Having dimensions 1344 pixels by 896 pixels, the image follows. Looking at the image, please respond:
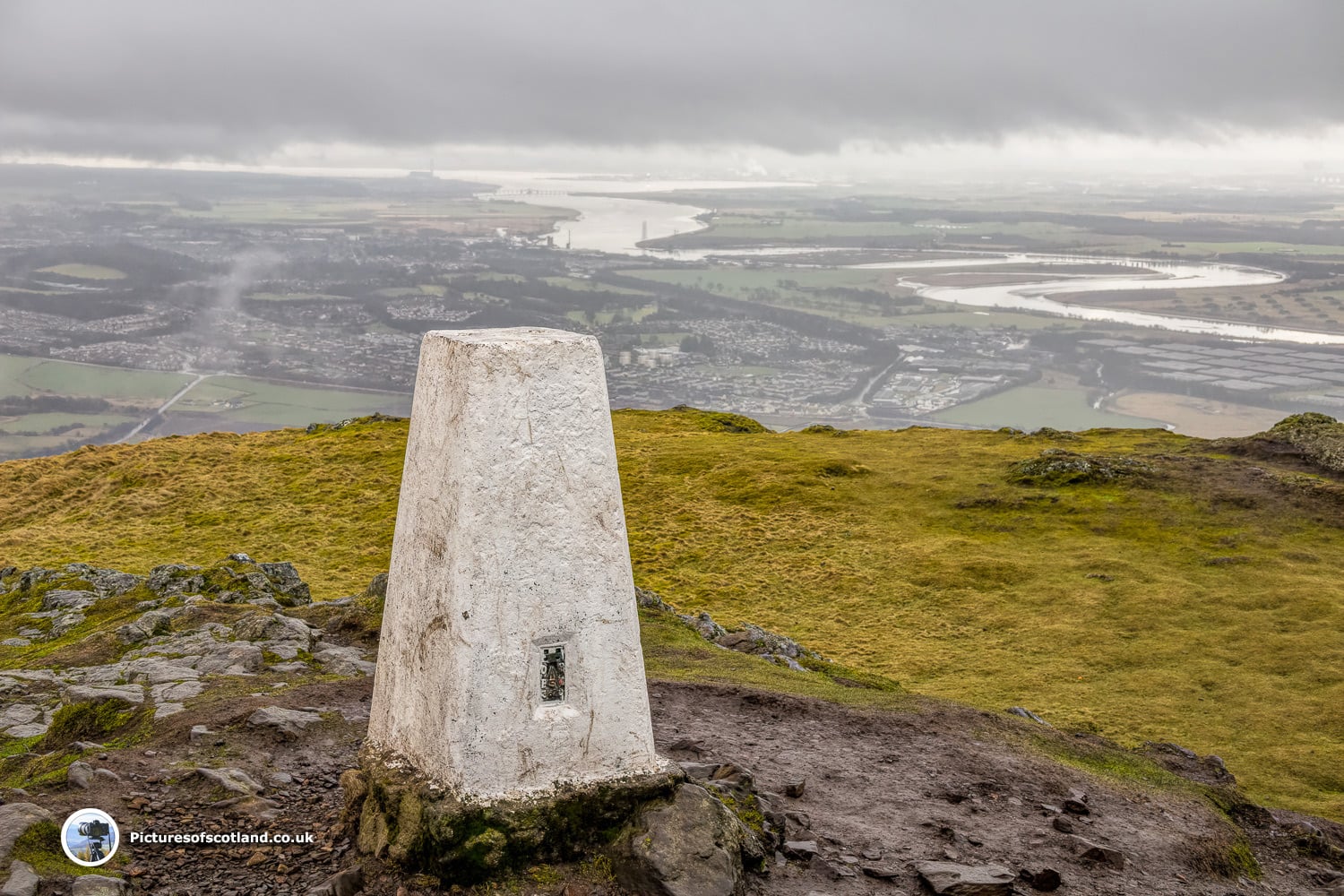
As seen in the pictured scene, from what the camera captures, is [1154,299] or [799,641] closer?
[799,641]

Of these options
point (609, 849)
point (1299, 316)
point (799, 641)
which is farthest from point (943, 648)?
point (1299, 316)

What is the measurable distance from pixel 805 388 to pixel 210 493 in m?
92.1

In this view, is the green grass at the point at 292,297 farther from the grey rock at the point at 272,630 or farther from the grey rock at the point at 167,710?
the grey rock at the point at 167,710

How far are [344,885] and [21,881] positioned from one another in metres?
2.66

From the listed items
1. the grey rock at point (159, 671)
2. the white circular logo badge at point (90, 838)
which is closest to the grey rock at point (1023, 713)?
the grey rock at point (159, 671)

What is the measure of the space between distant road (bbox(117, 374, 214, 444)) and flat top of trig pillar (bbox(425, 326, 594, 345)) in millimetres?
92559

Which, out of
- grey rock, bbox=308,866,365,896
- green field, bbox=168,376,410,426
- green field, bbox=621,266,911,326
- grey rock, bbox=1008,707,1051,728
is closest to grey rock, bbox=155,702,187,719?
grey rock, bbox=308,866,365,896

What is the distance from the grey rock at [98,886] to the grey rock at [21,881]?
1.03 feet

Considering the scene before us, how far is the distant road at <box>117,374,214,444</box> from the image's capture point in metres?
99.5

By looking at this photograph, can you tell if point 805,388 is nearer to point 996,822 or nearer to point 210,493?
point 210,493

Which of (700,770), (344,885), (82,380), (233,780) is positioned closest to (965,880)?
(700,770)

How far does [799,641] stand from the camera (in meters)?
25.1

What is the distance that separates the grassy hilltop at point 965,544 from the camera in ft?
71.1

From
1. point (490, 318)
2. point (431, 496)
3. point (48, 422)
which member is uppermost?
point (431, 496)
